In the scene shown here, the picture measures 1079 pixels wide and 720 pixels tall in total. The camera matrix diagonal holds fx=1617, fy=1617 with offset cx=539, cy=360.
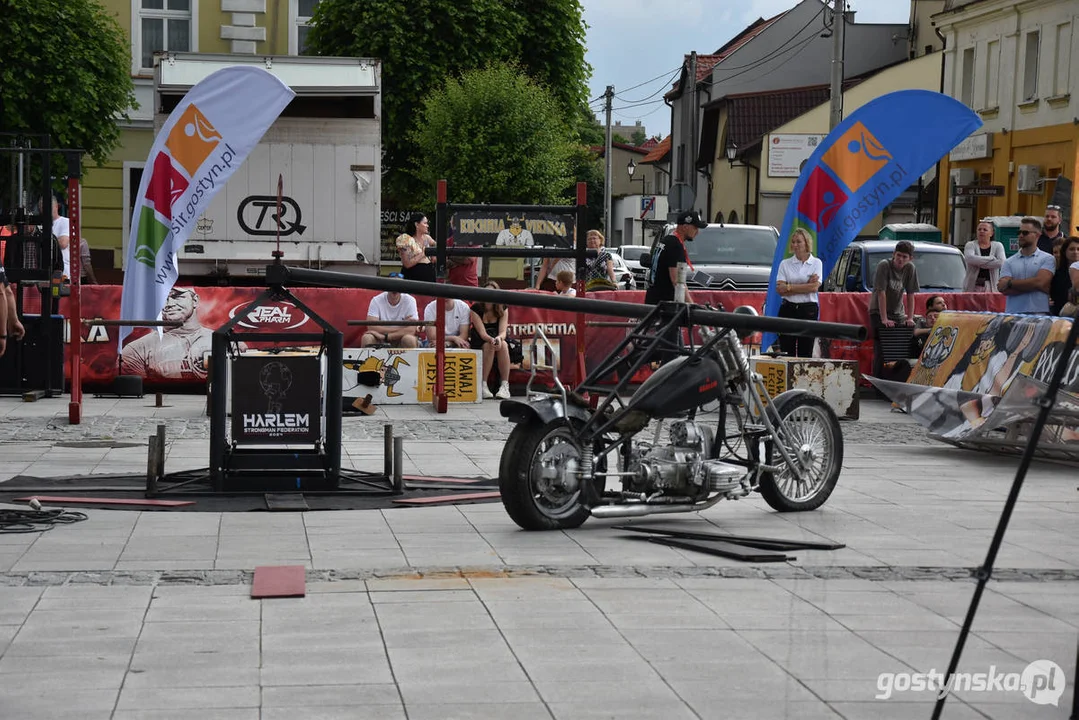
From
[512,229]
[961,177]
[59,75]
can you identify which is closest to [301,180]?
[512,229]

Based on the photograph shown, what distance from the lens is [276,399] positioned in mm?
9891

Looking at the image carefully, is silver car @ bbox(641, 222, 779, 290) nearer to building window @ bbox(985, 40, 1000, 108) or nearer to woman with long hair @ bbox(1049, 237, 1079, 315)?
woman with long hair @ bbox(1049, 237, 1079, 315)

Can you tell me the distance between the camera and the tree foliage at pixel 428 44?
124 feet

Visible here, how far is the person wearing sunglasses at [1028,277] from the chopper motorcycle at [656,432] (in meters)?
8.22

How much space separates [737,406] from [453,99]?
91.8 ft

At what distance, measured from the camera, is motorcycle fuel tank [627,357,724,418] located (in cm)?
871

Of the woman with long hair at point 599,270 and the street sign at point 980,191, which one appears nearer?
the woman with long hair at point 599,270

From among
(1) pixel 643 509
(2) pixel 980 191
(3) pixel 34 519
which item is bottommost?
(3) pixel 34 519

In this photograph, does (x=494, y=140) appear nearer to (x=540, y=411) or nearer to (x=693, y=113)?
(x=540, y=411)

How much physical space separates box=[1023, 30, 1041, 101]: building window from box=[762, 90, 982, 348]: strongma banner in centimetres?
2822

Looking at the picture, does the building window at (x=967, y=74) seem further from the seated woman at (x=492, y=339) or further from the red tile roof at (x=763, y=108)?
the seated woman at (x=492, y=339)

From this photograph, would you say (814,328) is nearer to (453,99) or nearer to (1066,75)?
(453,99)

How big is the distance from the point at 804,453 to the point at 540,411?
1.87 meters

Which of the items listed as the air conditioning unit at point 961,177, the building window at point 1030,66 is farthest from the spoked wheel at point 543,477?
the air conditioning unit at point 961,177
